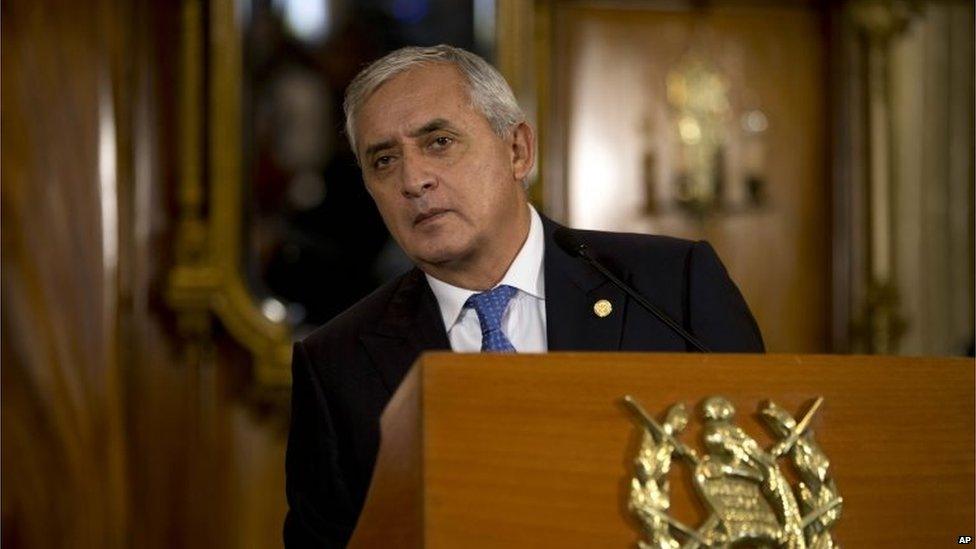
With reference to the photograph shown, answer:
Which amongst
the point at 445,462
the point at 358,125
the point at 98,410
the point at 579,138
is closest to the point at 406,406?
the point at 445,462

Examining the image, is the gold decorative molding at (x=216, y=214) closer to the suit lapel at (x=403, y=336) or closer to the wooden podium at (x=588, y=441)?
the suit lapel at (x=403, y=336)

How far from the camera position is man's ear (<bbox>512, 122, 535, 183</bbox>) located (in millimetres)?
2773

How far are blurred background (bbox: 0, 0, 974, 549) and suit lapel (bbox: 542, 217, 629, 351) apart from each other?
104 inches

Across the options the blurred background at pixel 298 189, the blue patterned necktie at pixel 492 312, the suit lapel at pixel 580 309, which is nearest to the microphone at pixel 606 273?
the suit lapel at pixel 580 309

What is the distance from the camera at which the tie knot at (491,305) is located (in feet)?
8.54

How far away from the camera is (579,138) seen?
5.54 metres

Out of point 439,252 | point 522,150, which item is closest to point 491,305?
point 439,252

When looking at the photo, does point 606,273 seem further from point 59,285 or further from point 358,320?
point 59,285

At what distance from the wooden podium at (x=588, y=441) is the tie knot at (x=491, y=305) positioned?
2.50 feet

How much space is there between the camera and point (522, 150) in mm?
2801

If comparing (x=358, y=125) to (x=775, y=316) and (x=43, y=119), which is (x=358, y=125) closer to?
(x=43, y=119)

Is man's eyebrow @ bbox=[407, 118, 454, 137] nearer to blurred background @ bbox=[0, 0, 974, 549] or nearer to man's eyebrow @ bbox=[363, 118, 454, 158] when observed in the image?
man's eyebrow @ bbox=[363, 118, 454, 158]

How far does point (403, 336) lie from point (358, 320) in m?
0.10

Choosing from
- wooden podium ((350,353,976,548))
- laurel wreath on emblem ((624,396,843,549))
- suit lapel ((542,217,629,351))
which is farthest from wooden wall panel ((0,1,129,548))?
laurel wreath on emblem ((624,396,843,549))
